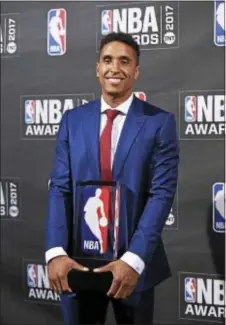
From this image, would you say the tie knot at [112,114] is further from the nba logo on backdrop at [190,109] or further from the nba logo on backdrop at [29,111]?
the nba logo on backdrop at [29,111]

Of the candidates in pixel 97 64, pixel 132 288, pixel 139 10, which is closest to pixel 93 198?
pixel 132 288

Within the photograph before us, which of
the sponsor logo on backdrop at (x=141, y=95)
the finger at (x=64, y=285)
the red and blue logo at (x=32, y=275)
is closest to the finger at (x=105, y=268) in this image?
the finger at (x=64, y=285)

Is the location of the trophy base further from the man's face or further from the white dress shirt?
the man's face

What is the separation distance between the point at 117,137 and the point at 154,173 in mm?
205

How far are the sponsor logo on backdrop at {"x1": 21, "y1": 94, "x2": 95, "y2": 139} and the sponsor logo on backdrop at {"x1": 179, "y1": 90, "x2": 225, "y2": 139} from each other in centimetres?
44

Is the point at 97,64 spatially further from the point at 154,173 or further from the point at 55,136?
the point at 154,173

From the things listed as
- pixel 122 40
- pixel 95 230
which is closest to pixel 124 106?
pixel 122 40

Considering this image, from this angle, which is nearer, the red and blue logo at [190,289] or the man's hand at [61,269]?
the man's hand at [61,269]

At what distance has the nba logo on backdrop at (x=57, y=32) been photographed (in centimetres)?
230

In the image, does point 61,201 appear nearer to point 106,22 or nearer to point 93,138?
point 93,138

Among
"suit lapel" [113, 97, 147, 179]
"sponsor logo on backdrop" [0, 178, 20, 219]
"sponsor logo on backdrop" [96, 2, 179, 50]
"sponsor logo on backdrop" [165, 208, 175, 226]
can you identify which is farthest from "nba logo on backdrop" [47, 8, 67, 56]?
"sponsor logo on backdrop" [165, 208, 175, 226]

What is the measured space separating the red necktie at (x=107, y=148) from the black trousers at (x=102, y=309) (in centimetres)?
45

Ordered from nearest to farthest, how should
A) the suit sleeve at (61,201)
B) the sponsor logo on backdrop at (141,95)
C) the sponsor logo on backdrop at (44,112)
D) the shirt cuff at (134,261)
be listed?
1. the shirt cuff at (134,261)
2. the suit sleeve at (61,201)
3. the sponsor logo on backdrop at (141,95)
4. the sponsor logo on backdrop at (44,112)

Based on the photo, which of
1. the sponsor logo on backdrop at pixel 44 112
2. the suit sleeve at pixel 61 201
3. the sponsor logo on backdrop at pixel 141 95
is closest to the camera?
the suit sleeve at pixel 61 201
